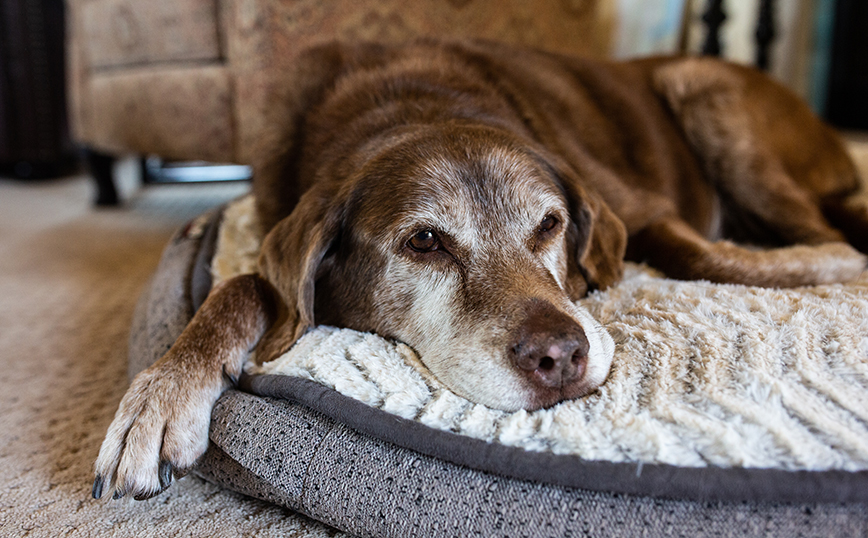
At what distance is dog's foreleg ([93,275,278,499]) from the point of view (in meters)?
1.30

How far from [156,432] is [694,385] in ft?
3.51

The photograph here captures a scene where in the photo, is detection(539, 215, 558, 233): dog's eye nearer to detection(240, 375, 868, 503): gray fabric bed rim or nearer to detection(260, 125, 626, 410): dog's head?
detection(260, 125, 626, 410): dog's head

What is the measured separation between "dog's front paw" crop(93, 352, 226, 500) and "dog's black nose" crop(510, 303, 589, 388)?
70cm

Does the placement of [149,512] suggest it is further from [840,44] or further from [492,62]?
[840,44]

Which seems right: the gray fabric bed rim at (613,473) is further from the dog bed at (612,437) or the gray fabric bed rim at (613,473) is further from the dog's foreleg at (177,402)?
the dog's foreleg at (177,402)

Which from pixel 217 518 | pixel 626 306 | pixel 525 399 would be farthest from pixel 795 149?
pixel 217 518

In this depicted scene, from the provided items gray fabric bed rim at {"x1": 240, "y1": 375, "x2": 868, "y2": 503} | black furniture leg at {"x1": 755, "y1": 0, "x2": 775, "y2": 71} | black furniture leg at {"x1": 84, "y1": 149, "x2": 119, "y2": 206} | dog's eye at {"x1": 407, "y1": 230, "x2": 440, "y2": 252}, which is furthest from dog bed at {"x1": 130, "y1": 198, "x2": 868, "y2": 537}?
black furniture leg at {"x1": 84, "y1": 149, "x2": 119, "y2": 206}

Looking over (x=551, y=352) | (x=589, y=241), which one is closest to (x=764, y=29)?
(x=589, y=241)

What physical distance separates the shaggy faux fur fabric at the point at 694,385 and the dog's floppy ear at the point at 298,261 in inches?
2.2

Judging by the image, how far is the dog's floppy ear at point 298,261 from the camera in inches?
61.5

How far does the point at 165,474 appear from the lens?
132 cm

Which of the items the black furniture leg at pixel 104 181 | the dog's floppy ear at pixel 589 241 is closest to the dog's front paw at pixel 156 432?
the dog's floppy ear at pixel 589 241

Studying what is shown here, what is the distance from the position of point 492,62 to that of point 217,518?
5.70 feet

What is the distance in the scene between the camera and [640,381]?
1.31m
